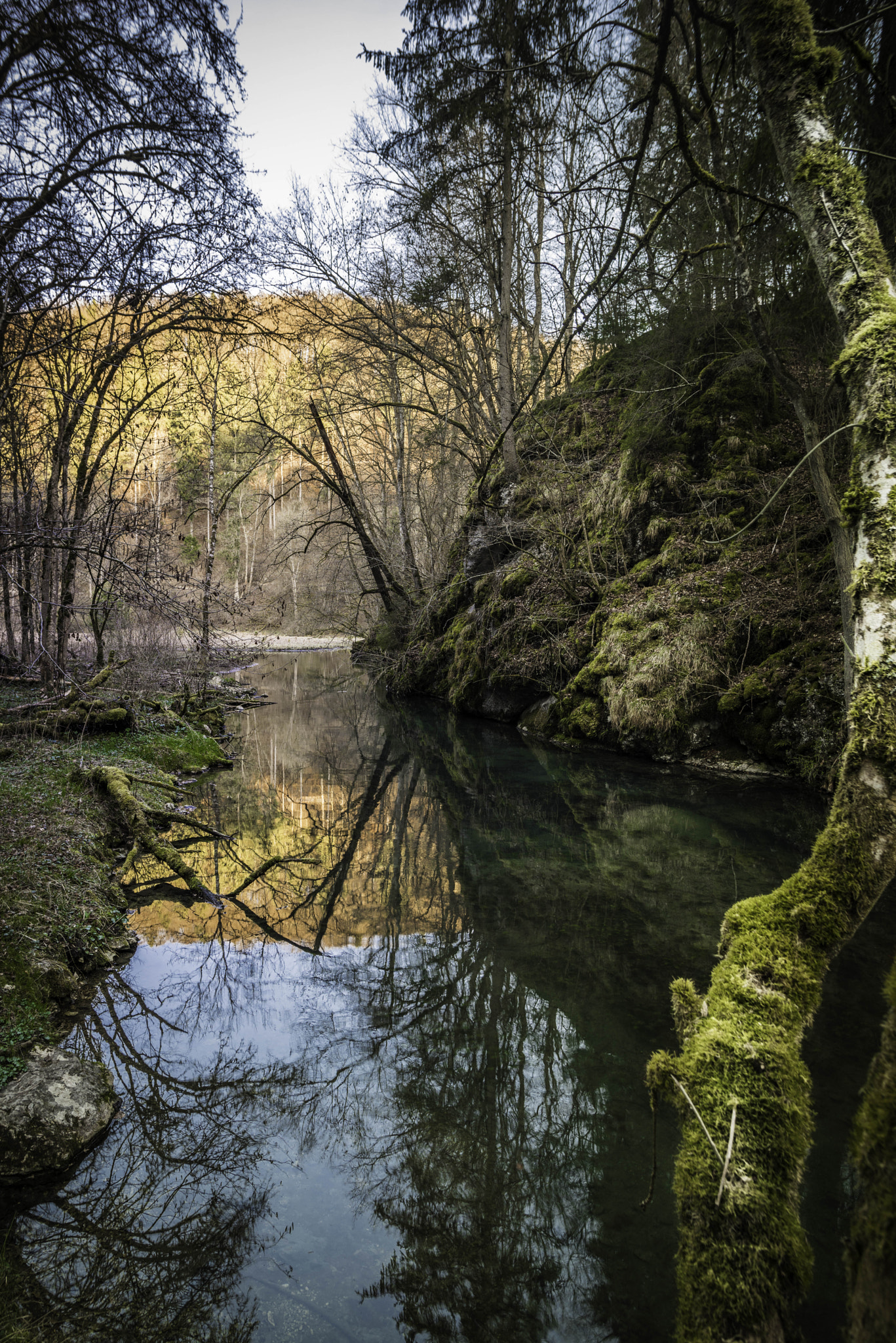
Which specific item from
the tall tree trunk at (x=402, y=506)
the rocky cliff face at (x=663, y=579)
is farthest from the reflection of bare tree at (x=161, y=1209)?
the tall tree trunk at (x=402, y=506)

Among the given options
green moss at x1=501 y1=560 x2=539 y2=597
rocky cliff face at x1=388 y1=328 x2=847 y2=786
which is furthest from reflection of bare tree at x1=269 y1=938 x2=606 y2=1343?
green moss at x1=501 y1=560 x2=539 y2=597

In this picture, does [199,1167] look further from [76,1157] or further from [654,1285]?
[654,1285]

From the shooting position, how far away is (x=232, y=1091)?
3.31 metres

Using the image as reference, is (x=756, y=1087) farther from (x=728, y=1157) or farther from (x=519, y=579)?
(x=519, y=579)

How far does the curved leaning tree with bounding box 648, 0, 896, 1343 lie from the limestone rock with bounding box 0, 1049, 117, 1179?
2.50 meters

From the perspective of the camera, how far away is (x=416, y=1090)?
131 inches

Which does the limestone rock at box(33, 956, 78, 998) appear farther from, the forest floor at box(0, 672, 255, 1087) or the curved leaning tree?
the curved leaning tree

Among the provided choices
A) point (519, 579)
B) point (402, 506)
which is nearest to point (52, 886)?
point (519, 579)

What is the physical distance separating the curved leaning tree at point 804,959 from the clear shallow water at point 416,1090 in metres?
0.94

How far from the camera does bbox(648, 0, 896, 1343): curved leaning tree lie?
1460 mm

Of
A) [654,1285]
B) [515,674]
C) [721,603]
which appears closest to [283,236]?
[515,674]

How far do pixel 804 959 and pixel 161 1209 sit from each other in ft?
8.48

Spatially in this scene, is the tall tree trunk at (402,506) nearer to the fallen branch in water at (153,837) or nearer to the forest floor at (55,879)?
the forest floor at (55,879)

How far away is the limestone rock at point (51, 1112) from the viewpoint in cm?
266
